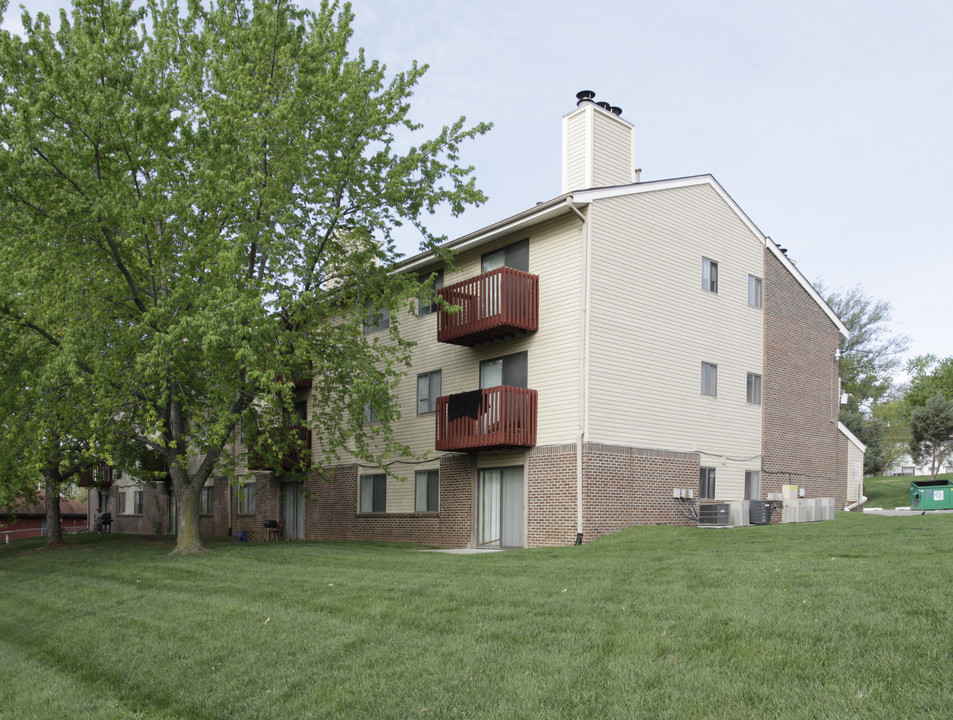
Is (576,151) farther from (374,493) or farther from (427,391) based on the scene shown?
(374,493)

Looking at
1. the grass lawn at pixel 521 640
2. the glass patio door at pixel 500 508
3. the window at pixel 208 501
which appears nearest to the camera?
the grass lawn at pixel 521 640

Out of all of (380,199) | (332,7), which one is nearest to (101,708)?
(380,199)

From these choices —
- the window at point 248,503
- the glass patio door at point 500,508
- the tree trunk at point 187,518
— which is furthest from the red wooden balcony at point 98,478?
the glass patio door at point 500,508

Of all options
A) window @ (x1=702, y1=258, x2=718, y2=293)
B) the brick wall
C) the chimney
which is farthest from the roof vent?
the brick wall

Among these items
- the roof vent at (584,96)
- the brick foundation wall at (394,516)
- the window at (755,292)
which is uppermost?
the roof vent at (584,96)

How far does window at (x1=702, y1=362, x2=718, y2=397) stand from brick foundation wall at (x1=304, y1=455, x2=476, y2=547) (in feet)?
21.5

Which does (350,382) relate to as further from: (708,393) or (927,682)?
(927,682)

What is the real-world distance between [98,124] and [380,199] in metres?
5.99

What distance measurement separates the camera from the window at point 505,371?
834 inches

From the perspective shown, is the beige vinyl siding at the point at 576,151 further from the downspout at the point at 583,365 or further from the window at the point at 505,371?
the window at the point at 505,371

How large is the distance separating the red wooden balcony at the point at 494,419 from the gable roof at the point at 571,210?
395 centimetres

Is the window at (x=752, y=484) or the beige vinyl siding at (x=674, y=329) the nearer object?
the beige vinyl siding at (x=674, y=329)

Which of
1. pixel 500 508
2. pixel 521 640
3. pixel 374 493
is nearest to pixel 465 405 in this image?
pixel 500 508

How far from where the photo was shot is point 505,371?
2169 centimetres
